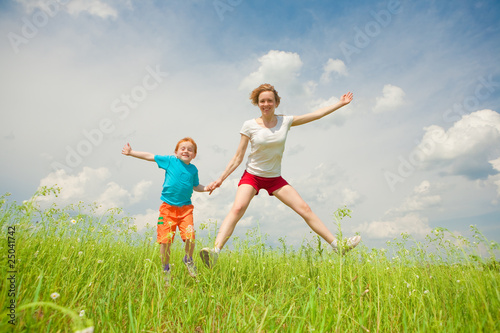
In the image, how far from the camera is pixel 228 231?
4.15 m

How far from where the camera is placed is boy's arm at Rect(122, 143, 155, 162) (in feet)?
15.9

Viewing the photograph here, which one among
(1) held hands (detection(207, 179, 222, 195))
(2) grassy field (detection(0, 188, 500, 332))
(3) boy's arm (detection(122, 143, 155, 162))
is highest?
(3) boy's arm (detection(122, 143, 155, 162))

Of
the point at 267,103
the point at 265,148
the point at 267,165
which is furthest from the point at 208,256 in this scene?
the point at 267,103

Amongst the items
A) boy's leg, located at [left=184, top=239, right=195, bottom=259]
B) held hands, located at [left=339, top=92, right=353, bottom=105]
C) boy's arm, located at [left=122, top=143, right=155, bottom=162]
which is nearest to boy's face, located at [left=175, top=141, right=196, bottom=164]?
boy's arm, located at [left=122, top=143, right=155, bottom=162]

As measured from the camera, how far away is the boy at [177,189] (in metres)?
4.27

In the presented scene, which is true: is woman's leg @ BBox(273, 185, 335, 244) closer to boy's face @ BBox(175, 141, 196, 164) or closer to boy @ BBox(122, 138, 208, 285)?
boy @ BBox(122, 138, 208, 285)

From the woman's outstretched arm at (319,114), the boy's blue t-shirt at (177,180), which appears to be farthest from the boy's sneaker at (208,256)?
the woman's outstretched arm at (319,114)

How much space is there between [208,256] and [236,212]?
81cm

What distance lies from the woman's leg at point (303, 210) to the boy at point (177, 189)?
129 cm

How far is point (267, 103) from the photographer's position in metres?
4.54

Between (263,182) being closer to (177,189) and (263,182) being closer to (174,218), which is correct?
(177,189)

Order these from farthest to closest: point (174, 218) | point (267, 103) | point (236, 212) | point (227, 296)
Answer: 1. point (267, 103)
2. point (174, 218)
3. point (236, 212)
4. point (227, 296)

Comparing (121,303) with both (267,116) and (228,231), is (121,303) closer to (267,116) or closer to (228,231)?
(228,231)

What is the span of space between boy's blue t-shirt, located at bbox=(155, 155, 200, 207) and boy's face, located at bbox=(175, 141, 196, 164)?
7 centimetres
